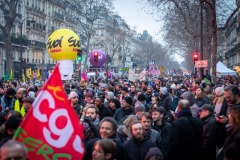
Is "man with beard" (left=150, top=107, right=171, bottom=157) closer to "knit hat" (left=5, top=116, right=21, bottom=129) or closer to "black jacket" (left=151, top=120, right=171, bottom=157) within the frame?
"black jacket" (left=151, top=120, right=171, bottom=157)

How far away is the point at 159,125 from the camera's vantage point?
6422 millimetres

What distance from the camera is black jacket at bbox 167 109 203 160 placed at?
5.55 m

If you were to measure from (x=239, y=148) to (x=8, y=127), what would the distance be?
9.53 feet

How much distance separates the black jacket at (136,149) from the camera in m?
5.18

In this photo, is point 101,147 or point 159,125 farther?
point 159,125

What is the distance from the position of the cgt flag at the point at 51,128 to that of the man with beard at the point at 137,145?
1536 mm

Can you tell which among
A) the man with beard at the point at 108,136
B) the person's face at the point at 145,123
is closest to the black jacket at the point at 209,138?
the person's face at the point at 145,123

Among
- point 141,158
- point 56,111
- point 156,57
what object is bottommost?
point 141,158

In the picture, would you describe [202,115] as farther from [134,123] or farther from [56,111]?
[56,111]

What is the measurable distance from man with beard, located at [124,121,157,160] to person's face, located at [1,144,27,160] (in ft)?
7.29

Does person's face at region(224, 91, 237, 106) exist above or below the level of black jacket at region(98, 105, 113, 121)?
above

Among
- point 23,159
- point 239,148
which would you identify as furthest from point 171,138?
point 23,159

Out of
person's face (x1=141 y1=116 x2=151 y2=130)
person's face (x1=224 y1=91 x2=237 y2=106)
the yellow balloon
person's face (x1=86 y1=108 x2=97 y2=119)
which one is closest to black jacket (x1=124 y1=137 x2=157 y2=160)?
person's face (x1=141 y1=116 x2=151 y2=130)

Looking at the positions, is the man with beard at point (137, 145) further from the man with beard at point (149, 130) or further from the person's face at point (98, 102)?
the person's face at point (98, 102)
